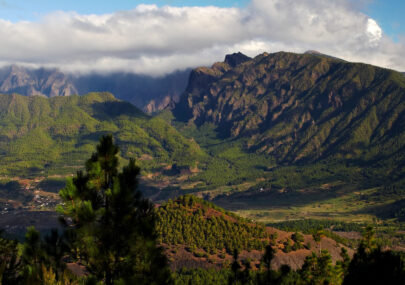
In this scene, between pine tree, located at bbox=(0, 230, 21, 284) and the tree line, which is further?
pine tree, located at bbox=(0, 230, 21, 284)

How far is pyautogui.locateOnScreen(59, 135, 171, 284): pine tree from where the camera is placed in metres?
41.9

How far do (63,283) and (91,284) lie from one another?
30.1 feet

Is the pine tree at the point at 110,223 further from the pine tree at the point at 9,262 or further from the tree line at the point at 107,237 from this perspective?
the pine tree at the point at 9,262

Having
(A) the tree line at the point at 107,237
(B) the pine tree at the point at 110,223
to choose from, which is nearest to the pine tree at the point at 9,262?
(A) the tree line at the point at 107,237

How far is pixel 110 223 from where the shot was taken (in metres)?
42.9

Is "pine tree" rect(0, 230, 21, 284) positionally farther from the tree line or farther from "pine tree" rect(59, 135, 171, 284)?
"pine tree" rect(59, 135, 171, 284)

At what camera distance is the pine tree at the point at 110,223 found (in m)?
41.9

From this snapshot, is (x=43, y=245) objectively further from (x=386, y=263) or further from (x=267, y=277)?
(x=386, y=263)

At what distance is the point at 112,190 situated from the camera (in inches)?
1686

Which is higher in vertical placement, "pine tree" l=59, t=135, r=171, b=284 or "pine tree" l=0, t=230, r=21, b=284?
"pine tree" l=59, t=135, r=171, b=284

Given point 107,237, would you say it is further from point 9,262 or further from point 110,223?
point 9,262

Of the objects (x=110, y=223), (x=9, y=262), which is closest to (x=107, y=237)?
(x=110, y=223)

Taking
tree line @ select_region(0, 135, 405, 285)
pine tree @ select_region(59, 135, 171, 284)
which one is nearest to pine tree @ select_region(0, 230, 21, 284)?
tree line @ select_region(0, 135, 405, 285)

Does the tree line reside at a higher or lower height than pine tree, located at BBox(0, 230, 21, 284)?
higher
